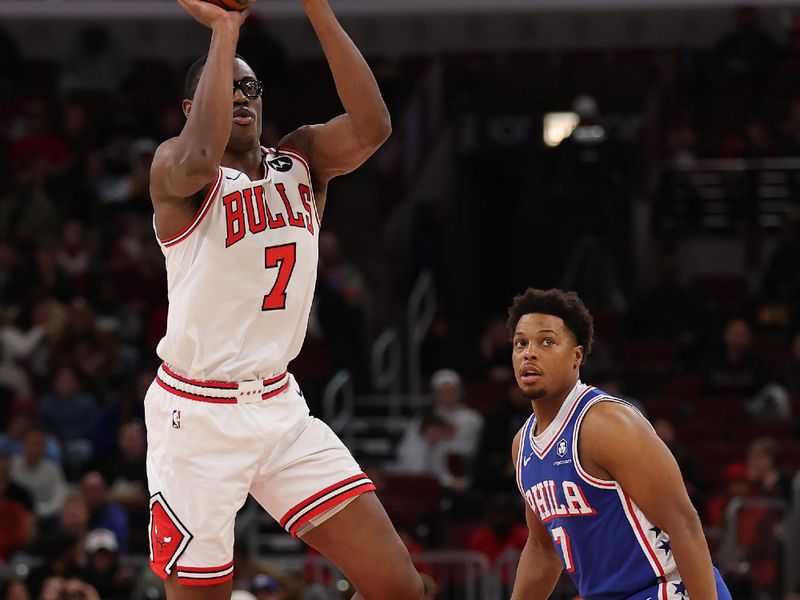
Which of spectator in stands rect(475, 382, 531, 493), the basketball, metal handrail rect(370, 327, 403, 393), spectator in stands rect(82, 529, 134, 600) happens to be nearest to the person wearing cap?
spectator in stands rect(82, 529, 134, 600)

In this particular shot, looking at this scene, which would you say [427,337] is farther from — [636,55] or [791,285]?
[636,55]

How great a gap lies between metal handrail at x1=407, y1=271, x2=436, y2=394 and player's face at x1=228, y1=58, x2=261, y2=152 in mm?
10918

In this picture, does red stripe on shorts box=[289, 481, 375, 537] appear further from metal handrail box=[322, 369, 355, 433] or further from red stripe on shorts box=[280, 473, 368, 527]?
metal handrail box=[322, 369, 355, 433]

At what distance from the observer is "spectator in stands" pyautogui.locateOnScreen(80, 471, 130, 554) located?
457 inches

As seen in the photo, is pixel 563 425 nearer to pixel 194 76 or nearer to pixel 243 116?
pixel 243 116

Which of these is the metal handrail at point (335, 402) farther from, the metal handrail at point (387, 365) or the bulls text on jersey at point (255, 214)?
the bulls text on jersey at point (255, 214)

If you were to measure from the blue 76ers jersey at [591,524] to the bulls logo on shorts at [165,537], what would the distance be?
1.24 metres

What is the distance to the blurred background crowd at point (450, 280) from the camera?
11461mm

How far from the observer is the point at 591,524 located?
5105mm

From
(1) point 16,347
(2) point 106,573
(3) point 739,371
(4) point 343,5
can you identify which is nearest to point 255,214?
(4) point 343,5

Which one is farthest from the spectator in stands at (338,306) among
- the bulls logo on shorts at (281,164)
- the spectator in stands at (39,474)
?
the bulls logo on shorts at (281,164)

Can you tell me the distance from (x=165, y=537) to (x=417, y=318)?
12110 millimetres

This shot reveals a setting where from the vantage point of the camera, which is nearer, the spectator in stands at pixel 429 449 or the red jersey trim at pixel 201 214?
the red jersey trim at pixel 201 214

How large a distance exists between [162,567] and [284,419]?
2.21ft
